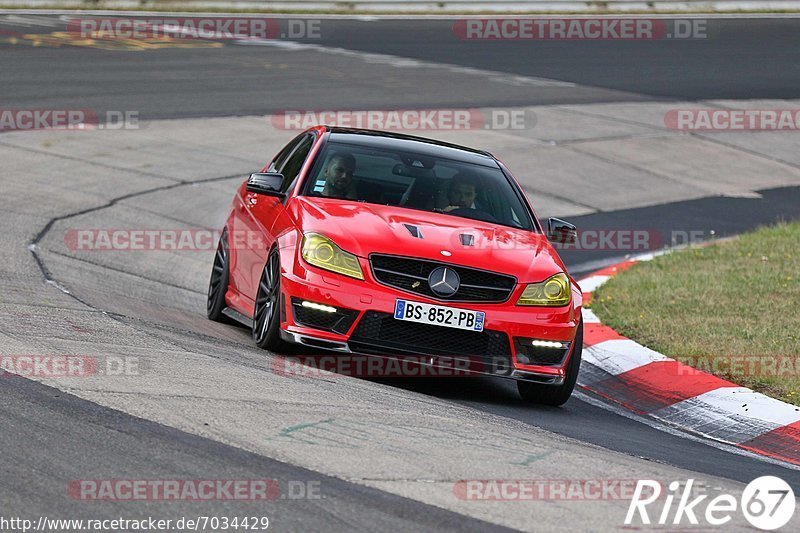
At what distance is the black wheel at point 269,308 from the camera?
26.0ft

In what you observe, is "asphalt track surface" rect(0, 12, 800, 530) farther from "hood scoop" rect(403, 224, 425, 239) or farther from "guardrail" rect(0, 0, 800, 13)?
"guardrail" rect(0, 0, 800, 13)

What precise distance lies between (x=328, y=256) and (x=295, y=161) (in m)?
1.80

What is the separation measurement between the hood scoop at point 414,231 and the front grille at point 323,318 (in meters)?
0.68

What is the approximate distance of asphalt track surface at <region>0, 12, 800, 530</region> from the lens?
511 cm

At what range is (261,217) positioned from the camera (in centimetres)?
900

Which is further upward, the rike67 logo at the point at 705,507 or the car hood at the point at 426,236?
the car hood at the point at 426,236

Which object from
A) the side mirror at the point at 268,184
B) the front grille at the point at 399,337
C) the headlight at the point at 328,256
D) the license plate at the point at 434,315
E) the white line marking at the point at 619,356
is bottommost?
the white line marking at the point at 619,356

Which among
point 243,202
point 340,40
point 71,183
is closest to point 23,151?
point 71,183

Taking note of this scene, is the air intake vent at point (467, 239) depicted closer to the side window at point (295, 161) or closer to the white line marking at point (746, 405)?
the side window at point (295, 161)

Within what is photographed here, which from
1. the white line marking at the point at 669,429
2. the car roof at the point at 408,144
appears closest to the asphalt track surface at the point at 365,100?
the white line marking at the point at 669,429

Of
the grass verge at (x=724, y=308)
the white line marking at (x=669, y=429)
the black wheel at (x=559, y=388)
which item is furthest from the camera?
the grass verge at (x=724, y=308)

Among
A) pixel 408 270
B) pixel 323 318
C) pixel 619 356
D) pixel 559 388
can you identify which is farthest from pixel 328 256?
pixel 619 356

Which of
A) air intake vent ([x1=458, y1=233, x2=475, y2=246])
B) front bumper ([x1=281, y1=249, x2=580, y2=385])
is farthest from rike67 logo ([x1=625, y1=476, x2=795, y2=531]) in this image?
air intake vent ([x1=458, y1=233, x2=475, y2=246])

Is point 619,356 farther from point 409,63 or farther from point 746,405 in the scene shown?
point 409,63
